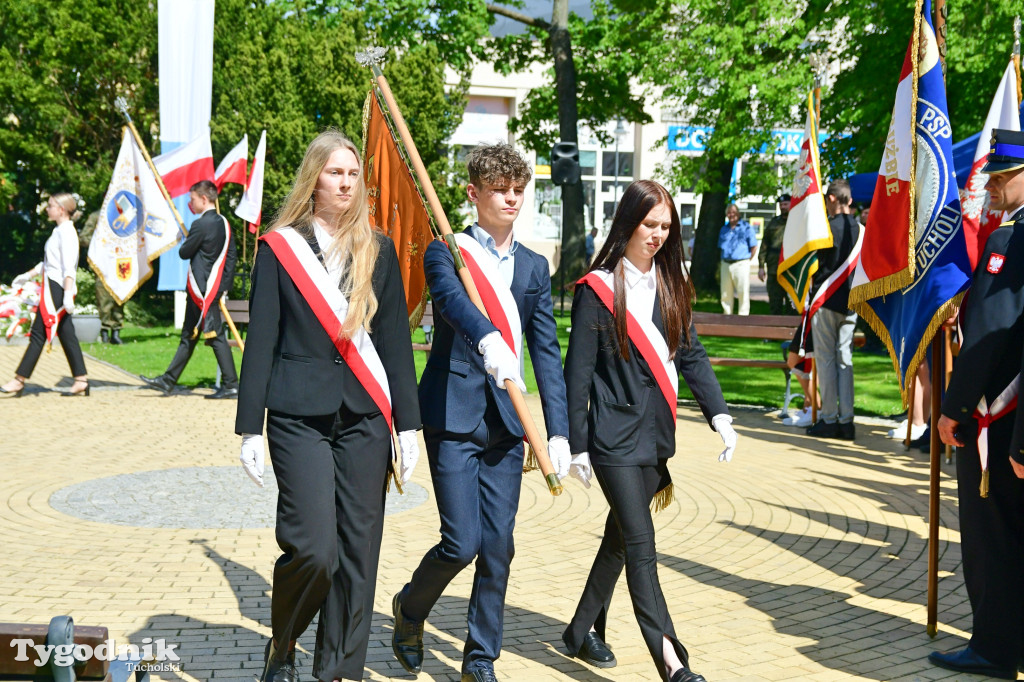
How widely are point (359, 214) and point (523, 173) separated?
662 mm

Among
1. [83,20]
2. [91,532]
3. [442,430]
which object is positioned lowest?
[91,532]

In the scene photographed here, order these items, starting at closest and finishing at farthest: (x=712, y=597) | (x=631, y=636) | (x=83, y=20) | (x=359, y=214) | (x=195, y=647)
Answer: (x=359, y=214)
(x=195, y=647)
(x=631, y=636)
(x=712, y=597)
(x=83, y=20)

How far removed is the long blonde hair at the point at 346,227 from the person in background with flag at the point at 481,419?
325 millimetres

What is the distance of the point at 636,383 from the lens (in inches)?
169

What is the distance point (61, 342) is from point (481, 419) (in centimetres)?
878

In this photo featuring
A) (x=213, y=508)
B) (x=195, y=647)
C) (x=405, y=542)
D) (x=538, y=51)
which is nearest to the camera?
(x=195, y=647)

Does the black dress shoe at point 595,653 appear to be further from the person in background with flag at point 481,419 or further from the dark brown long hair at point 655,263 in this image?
the dark brown long hair at point 655,263

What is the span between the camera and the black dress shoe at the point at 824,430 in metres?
10.4

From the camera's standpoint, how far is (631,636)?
4.94 m

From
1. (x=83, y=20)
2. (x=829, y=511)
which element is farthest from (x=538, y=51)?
(x=829, y=511)

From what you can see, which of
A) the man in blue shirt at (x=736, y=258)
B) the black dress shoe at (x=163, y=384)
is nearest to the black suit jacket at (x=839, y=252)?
the black dress shoe at (x=163, y=384)

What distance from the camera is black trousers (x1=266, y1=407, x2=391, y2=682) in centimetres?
378

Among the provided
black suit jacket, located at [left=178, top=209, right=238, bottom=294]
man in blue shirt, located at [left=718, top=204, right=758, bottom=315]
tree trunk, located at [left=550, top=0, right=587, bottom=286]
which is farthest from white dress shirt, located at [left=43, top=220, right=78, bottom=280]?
tree trunk, located at [left=550, top=0, right=587, bottom=286]

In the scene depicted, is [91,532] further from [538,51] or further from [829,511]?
[538,51]
